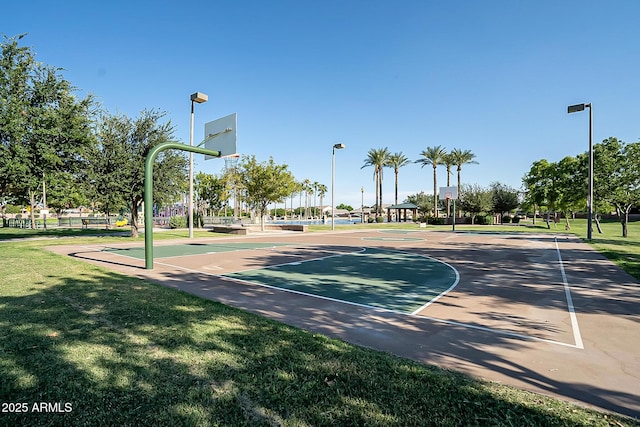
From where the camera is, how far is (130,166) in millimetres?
21266

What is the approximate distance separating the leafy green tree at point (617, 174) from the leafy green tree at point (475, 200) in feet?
90.6

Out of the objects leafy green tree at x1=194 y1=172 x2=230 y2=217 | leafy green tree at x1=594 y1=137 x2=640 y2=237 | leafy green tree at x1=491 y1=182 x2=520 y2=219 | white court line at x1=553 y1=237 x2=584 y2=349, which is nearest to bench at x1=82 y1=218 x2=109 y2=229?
leafy green tree at x1=194 y1=172 x2=230 y2=217

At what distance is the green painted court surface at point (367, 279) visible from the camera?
7.26 metres

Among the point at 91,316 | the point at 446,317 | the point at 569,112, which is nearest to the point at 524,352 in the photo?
the point at 446,317

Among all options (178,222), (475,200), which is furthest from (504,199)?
(178,222)

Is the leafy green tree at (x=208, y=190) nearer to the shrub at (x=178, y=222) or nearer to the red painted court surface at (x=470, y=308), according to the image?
the shrub at (x=178, y=222)

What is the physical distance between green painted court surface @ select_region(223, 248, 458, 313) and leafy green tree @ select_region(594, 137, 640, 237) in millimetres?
21598

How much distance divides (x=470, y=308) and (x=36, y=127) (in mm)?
23280

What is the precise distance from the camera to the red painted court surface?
12.9ft

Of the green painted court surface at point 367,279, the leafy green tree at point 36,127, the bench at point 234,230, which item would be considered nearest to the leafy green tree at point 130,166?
the leafy green tree at point 36,127

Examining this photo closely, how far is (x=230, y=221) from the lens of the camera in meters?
45.8

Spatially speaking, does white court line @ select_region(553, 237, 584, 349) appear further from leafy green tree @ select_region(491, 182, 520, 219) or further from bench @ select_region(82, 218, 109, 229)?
leafy green tree @ select_region(491, 182, 520, 219)

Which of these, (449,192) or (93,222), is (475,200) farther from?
(93,222)

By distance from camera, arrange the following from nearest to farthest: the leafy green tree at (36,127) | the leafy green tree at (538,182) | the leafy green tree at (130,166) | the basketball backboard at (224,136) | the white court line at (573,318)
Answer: the white court line at (573,318) < the basketball backboard at (224,136) < the leafy green tree at (36,127) < the leafy green tree at (130,166) < the leafy green tree at (538,182)
